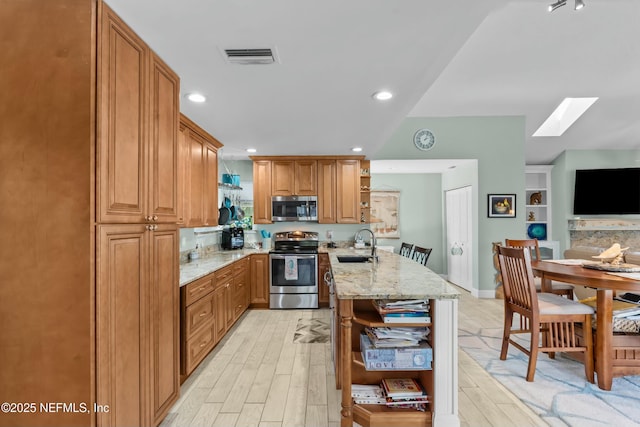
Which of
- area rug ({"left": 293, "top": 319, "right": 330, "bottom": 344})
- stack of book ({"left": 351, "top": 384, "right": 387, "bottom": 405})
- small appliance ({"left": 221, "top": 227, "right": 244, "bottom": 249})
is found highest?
small appliance ({"left": 221, "top": 227, "right": 244, "bottom": 249})

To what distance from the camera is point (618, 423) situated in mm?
1998

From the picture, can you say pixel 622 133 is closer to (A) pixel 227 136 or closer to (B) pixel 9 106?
(A) pixel 227 136

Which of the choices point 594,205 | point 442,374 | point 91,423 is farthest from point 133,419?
point 594,205

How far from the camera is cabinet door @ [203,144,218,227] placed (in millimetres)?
3754

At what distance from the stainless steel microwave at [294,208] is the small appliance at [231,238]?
596 mm

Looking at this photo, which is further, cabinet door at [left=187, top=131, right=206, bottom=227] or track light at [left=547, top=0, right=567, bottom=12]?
cabinet door at [left=187, top=131, right=206, bottom=227]

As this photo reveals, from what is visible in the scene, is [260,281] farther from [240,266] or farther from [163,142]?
[163,142]

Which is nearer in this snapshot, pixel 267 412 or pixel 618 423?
pixel 618 423

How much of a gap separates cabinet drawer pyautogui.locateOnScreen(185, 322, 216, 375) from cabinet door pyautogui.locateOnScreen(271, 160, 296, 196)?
2.41 meters

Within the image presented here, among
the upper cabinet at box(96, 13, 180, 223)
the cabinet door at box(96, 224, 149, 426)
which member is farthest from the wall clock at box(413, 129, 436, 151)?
the cabinet door at box(96, 224, 149, 426)

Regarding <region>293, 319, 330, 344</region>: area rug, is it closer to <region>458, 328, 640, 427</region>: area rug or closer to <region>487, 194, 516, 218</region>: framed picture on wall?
<region>458, 328, 640, 427</region>: area rug

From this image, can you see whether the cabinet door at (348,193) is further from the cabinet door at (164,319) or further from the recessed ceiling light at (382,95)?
the cabinet door at (164,319)

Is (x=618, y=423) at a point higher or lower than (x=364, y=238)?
lower

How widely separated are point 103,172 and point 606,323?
3.44 metres
